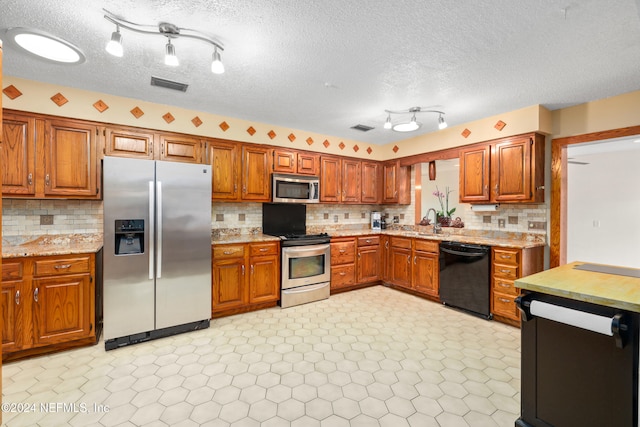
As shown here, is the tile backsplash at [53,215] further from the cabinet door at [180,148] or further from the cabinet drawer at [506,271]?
the cabinet drawer at [506,271]

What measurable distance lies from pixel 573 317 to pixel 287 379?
196cm

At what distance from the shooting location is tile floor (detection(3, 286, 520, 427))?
191 centimetres

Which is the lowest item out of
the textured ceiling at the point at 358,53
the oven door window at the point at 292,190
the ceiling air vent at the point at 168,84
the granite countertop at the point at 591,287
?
the granite countertop at the point at 591,287

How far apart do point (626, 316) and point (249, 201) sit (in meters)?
3.73

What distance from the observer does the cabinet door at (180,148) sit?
11.4 ft

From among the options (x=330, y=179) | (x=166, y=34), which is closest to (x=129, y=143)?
(x=166, y=34)

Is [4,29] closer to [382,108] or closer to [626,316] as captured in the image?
[382,108]

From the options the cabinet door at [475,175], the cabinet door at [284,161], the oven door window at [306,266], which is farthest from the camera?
the cabinet door at [284,161]

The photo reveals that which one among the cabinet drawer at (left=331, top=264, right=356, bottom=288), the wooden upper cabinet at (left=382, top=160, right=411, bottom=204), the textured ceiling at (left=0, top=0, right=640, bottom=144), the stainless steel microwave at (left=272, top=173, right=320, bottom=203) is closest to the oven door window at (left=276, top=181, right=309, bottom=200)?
the stainless steel microwave at (left=272, top=173, right=320, bottom=203)

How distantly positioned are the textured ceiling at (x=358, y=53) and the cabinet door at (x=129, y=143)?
1.39ft

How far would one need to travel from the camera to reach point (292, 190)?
4.35m

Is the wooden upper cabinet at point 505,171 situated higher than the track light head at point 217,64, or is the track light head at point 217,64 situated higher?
the track light head at point 217,64

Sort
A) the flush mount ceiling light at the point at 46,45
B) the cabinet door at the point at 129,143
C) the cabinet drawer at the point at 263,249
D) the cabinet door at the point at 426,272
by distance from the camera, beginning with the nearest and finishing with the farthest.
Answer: the flush mount ceiling light at the point at 46,45
the cabinet door at the point at 129,143
the cabinet drawer at the point at 263,249
the cabinet door at the point at 426,272

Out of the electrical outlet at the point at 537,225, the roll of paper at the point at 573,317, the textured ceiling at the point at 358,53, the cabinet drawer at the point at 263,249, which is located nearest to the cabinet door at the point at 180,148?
the textured ceiling at the point at 358,53
